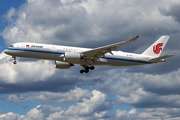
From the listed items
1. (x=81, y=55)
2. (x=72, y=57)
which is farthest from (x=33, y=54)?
(x=81, y=55)

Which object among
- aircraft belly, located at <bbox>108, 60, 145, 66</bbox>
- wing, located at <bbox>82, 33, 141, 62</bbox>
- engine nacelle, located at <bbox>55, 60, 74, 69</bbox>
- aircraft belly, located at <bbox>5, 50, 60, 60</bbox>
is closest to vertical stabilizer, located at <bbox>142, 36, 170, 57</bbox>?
aircraft belly, located at <bbox>108, 60, 145, 66</bbox>

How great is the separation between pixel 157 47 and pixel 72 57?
76.1 feet

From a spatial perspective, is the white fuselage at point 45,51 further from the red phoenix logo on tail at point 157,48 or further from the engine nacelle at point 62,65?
the red phoenix logo on tail at point 157,48

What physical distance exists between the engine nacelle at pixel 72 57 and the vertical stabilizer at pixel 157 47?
17.7m

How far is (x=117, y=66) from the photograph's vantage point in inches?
2185

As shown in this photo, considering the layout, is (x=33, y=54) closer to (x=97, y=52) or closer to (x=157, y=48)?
(x=97, y=52)

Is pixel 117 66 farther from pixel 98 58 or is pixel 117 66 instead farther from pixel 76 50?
pixel 76 50

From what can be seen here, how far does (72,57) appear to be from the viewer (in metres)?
49.7

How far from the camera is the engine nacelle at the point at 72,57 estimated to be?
4916 centimetres

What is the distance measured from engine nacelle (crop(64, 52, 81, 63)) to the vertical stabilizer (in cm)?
1769

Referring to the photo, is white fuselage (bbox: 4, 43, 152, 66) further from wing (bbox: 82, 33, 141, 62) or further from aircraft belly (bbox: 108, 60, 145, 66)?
wing (bbox: 82, 33, 141, 62)

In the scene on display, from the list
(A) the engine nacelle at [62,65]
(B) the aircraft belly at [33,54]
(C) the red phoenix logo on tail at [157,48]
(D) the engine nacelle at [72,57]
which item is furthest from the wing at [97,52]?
(C) the red phoenix logo on tail at [157,48]

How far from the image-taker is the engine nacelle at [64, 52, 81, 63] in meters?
49.2

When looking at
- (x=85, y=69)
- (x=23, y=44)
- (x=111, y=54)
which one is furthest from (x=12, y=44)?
(x=111, y=54)
